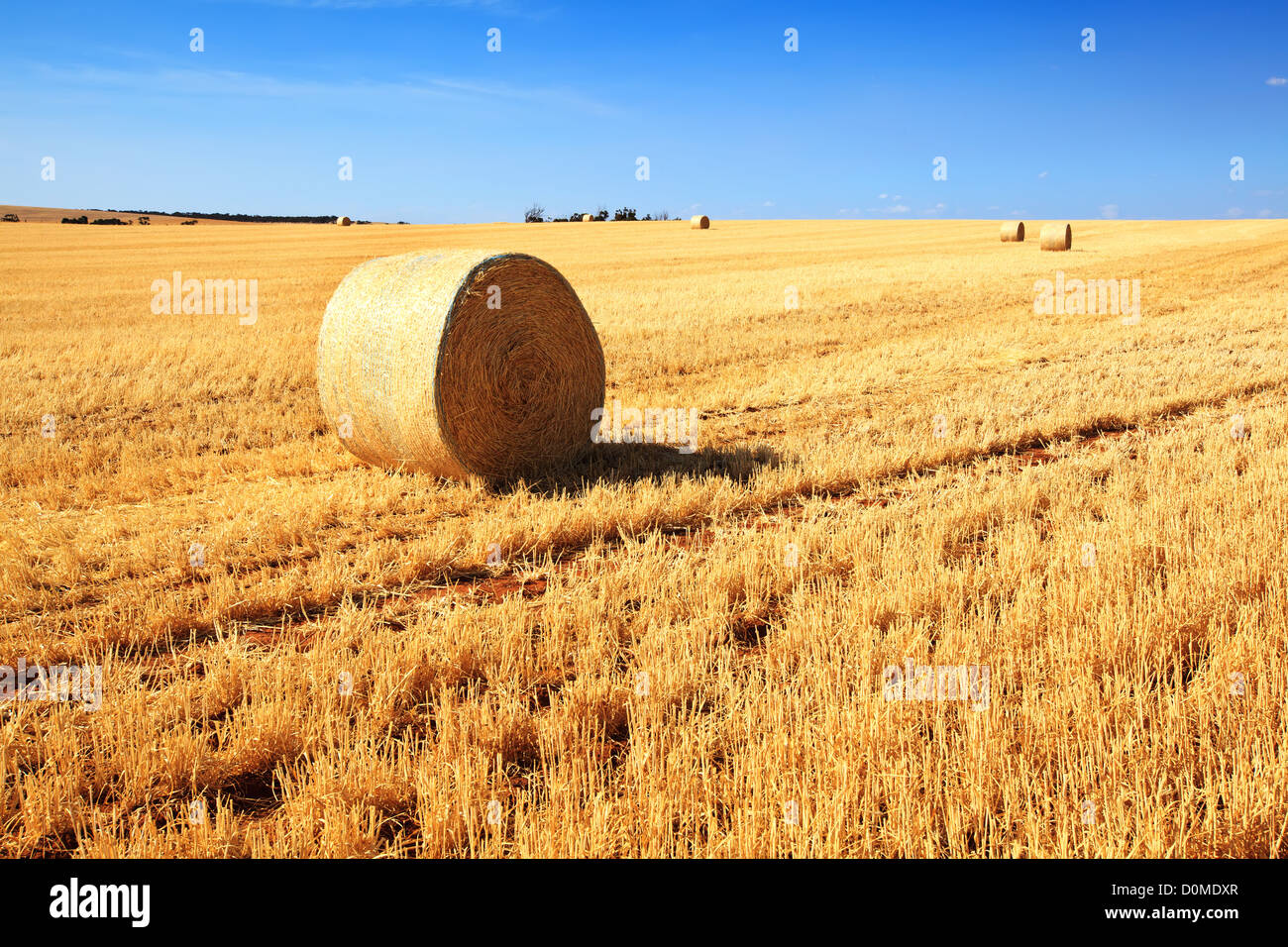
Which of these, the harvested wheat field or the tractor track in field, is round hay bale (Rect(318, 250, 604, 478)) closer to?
the harvested wheat field

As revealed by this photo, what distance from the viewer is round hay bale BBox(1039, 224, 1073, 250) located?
3256 centimetres

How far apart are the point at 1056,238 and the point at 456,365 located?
30610 millimetres

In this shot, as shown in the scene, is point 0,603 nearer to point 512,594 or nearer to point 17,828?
point 17,828

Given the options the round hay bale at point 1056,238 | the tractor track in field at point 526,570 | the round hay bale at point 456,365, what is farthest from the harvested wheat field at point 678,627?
the round hay bale at point 1056,238

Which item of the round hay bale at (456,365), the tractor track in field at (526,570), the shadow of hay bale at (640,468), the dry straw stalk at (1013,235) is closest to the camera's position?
the tractor track in field at (526,570)

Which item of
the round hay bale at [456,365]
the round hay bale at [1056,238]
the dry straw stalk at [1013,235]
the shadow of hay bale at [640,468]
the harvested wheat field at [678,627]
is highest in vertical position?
the dry straw stalk at [1013,235]

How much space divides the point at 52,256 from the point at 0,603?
3575 cm

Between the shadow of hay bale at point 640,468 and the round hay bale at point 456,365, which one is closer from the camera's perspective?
the round hay bale at point 456,365

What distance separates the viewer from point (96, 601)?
5133 millimetres

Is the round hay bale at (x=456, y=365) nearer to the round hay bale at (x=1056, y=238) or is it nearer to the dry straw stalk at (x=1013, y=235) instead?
the round hay bale at (x=1056, y=238)

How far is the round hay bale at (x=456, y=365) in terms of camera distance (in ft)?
23.6

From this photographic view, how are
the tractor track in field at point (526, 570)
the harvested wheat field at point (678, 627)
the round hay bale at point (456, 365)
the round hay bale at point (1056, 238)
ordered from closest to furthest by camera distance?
the harvested wheat field at point (678, 627) → the tractor track in field at point (526, 570) → the round hay bale at point (456, 365) → the round hay bale at point (1056, 238)

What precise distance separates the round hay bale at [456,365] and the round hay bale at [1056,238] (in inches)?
1147

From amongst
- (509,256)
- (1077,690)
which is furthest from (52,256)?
(1077,690)
